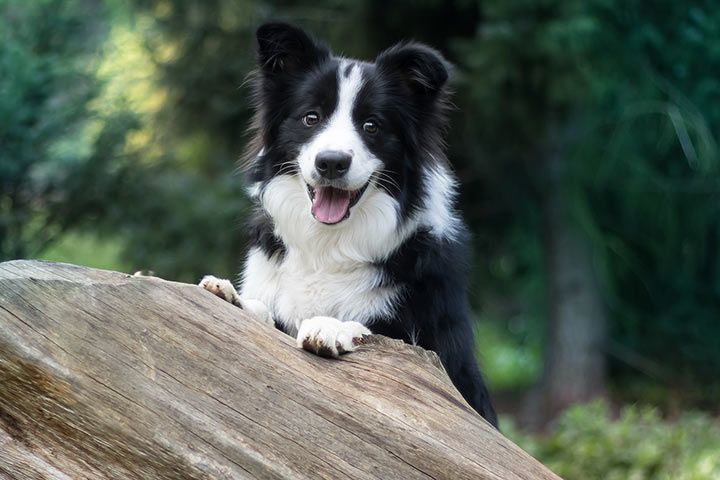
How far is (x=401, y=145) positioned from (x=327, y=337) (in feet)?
3.33

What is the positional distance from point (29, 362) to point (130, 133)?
178 inches

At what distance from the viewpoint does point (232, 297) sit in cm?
348

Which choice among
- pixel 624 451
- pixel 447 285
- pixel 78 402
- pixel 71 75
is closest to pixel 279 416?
pixel 78 402

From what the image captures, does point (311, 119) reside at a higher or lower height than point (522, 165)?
lower

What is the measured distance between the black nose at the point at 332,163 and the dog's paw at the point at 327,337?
0.59 m

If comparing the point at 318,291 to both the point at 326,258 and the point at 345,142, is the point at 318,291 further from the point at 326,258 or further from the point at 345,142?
the point at 345,142

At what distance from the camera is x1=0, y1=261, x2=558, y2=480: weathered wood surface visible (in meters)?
2.90

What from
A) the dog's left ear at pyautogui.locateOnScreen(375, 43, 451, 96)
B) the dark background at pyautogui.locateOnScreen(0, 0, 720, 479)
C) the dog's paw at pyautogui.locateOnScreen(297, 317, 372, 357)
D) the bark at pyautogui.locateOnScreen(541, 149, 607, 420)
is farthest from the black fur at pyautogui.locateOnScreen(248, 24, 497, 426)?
Result: the bark at pyautogui.locateOnScreen(541, 149, 607, 420)

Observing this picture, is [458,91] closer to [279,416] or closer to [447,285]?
[447,285]

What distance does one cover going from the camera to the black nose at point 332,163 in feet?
11.7

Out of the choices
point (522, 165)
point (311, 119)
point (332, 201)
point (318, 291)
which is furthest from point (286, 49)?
point (522, 165)

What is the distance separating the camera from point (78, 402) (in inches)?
114

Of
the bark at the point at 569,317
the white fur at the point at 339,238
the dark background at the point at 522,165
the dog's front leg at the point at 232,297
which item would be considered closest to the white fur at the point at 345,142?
the white fur at the point at 339,238

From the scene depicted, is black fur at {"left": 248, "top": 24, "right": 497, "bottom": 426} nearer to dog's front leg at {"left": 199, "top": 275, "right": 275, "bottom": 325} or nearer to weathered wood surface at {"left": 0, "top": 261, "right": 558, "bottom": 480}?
dog's front leg at {"left": 199, "top": 275, "right": 275, "bottom": 325}
